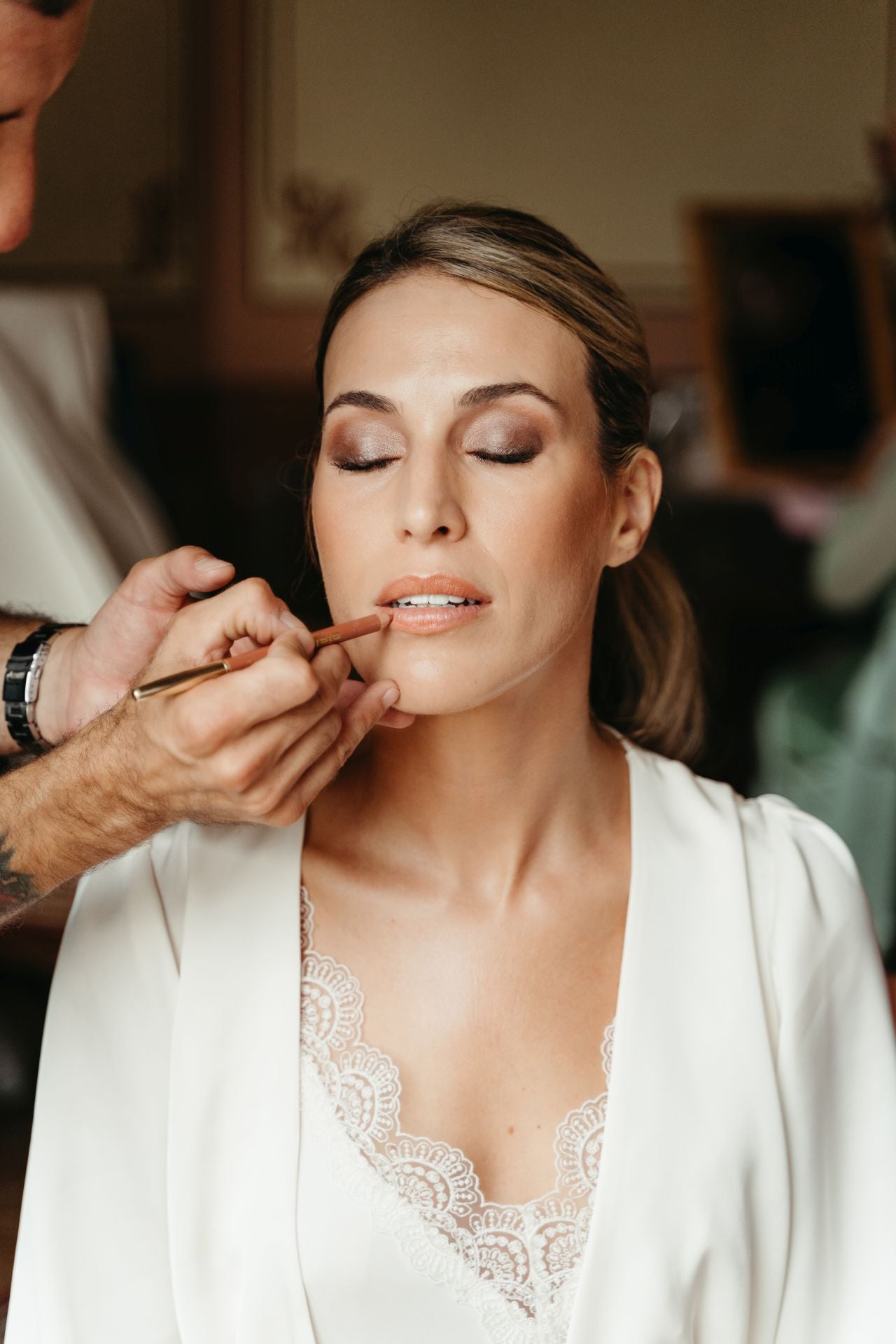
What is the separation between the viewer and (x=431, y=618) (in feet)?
4.34

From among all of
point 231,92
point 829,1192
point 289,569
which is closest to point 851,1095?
point 829,1192

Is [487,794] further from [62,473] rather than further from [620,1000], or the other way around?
[62,473]

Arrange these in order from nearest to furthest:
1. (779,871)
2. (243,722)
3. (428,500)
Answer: (243,722), (428,500), (779,871)

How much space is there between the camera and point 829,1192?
148cm

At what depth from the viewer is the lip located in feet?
4.33

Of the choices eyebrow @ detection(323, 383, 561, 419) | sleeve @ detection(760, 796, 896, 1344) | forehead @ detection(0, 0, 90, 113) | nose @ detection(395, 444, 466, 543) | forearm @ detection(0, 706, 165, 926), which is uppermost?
forehead @ detection(0, 0, 90, 113)

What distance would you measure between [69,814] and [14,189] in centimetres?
79

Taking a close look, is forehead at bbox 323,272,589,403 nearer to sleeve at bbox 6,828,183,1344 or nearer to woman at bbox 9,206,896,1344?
woman at bbox 9,206,896,1344

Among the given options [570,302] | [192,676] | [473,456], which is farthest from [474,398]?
[192,676]

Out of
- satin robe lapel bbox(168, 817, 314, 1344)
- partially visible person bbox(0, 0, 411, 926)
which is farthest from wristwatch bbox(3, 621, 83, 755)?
satin robe lapel bbox(168, 817, 314, 1344)

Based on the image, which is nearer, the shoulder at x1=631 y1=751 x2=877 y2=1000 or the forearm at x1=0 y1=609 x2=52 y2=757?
the shoulder at x1=631 y1=751 x2=877 y2=1000

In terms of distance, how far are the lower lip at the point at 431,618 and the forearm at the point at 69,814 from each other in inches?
11.2

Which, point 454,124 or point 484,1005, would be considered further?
point 454,124

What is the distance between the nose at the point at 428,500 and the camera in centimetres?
131
